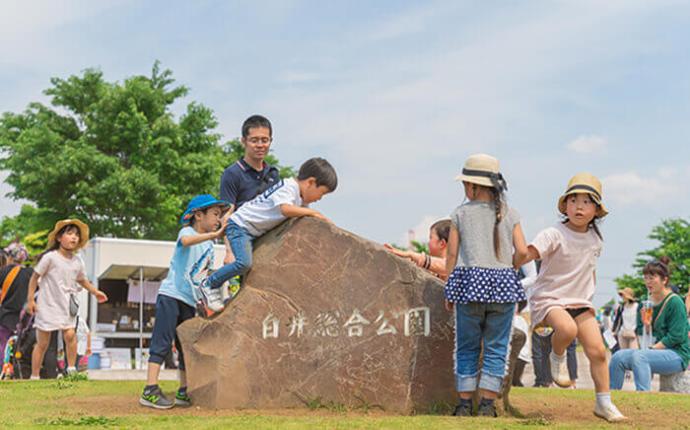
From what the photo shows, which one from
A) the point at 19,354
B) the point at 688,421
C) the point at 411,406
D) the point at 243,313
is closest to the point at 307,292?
the point at 243,313

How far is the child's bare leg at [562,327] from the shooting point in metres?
6.51

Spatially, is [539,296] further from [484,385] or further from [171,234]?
[171,234]

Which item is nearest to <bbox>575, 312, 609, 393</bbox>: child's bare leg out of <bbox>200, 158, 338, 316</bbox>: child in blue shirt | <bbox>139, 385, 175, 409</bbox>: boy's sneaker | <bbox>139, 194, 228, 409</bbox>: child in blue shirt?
<bbox>200, 158, 338, 316</bbox>: child in blue shirt

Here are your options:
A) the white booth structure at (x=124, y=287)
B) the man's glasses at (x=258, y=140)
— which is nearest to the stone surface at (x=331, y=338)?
the man's glasses at (x=258, y=140)

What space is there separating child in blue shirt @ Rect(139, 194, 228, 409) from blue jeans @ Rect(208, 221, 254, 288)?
6.3 inches

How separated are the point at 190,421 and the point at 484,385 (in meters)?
2.11

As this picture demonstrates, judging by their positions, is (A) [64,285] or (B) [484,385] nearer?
(B) [484,385]

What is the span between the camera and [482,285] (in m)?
6.32

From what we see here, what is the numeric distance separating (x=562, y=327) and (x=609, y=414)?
0.73 meters

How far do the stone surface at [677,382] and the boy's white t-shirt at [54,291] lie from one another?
23.1 feet

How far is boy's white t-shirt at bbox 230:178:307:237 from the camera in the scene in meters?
6.95

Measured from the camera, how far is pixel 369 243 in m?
6.86

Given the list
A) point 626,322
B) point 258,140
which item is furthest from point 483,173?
point 626,322

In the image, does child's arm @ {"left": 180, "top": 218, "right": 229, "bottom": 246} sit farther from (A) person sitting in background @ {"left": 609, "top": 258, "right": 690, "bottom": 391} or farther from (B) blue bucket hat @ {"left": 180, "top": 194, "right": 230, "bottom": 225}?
(A) person sitting in background @ {"left": 609, "top": 258, "right": 690, "bottom": 391}
